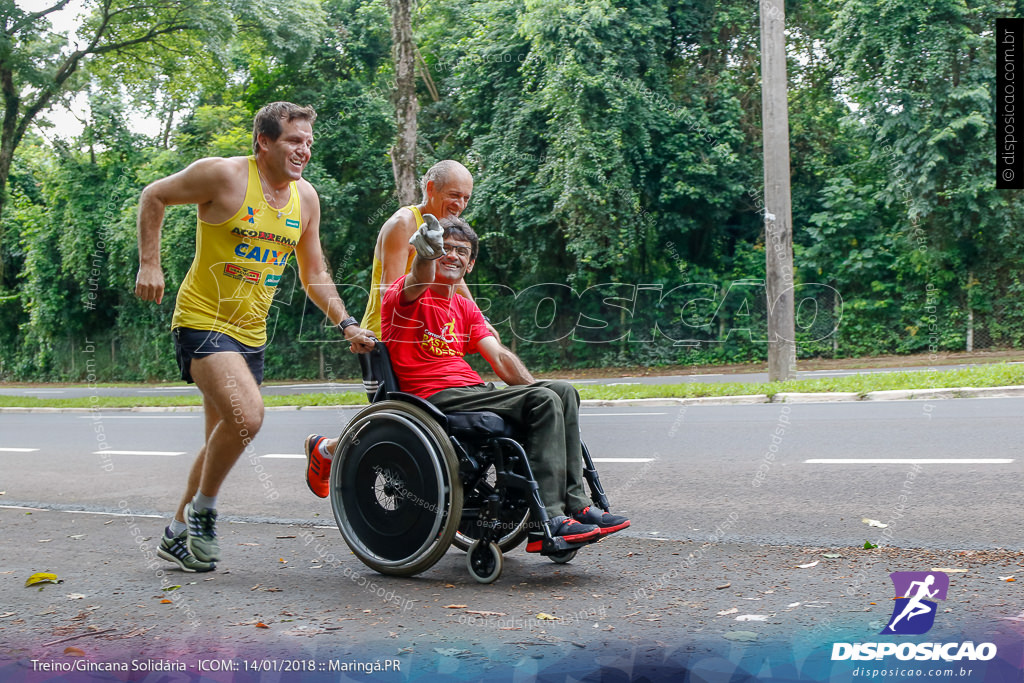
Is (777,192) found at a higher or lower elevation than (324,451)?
higher

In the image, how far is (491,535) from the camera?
13.6 ft

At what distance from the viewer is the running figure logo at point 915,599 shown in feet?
10.4

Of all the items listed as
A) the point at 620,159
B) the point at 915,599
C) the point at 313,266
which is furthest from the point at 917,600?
the point at 620,159

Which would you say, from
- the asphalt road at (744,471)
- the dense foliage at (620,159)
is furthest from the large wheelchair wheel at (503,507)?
the dense foliage at (620,159)

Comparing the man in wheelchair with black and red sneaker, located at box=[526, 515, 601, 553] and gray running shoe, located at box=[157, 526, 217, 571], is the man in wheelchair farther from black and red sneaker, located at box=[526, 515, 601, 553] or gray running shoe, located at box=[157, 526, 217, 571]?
gray running shoe, located at box=[157, 526, 217, 571]

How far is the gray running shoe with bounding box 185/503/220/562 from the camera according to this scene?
14.7ft

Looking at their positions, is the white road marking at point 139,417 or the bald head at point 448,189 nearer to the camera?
the bald head at point 448,189

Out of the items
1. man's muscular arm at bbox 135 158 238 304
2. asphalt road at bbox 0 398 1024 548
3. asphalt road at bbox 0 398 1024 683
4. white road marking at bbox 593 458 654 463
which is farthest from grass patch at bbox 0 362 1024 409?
man's muscular arm at bbox 135 158 238 304

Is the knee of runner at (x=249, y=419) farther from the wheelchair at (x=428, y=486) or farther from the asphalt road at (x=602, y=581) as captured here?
the asphalt road at (x=602, y=581)

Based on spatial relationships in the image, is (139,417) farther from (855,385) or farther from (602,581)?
(602,581)

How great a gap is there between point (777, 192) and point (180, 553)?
38.2 feet

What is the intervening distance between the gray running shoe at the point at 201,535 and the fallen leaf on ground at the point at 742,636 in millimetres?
2495

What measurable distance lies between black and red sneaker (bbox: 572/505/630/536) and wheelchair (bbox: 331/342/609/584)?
0.13 m

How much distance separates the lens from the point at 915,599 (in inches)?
137
